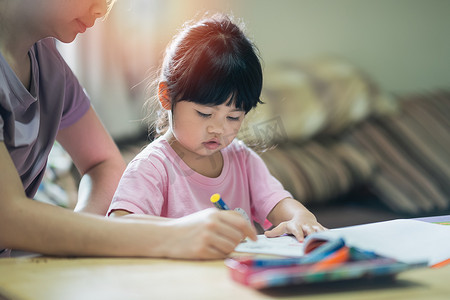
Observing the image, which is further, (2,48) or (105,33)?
(105,33)

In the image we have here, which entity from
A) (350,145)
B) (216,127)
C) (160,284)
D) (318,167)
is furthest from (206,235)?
(350,145)

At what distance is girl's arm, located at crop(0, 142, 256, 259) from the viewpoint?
68 centimetres

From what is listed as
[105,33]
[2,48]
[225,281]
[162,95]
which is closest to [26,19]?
[2,48]

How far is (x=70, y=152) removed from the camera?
1.22 m

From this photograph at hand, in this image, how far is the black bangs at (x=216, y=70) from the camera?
1045 mm

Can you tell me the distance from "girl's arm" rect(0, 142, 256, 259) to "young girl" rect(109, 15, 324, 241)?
28 cm

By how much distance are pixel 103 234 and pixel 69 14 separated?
37 centimetres

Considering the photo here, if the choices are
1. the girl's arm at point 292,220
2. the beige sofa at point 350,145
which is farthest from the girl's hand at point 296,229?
the beige sofa at point 350,145

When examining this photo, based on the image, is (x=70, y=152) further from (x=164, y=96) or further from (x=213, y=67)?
(x=213, y=67)

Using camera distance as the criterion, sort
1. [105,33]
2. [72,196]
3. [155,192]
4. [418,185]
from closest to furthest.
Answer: [155,192] → [72,196] → [105,33] → [418,185]

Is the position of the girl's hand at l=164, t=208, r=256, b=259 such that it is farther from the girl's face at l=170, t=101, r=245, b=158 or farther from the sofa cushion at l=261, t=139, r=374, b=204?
the sofa cushion at l=261, t=139, r=374, b=204

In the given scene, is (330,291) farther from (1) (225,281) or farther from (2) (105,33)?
(2) (105,33)

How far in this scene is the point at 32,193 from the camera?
108 centimetres

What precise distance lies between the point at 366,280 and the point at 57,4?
24.0 inches
